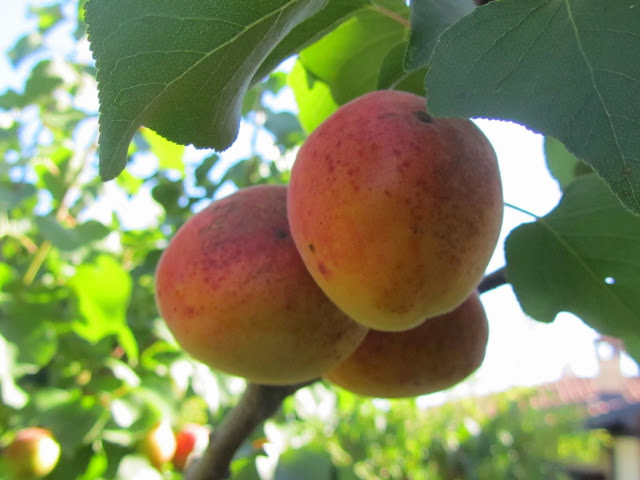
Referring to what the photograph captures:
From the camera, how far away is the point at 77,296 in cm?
139

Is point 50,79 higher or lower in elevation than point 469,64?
lower

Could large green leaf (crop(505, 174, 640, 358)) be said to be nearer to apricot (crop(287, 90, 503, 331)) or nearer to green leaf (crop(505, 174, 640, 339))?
green leaf (crop(505, 174, 640, 339))

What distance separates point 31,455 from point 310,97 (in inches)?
41.5

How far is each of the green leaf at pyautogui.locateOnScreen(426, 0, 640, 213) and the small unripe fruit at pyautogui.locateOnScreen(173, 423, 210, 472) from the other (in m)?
1.46

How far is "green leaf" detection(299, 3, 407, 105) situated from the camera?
2.60ft

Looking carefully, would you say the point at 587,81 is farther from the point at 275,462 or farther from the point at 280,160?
the point at 280,160

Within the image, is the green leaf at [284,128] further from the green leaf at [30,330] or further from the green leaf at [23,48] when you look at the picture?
the green leaf at [23,48]

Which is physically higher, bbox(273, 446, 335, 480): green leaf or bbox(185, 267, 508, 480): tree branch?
bbox(185, 267, 508, 480): tree branch

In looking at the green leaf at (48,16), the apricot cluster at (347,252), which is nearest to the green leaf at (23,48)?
the green leaf at (48,16)

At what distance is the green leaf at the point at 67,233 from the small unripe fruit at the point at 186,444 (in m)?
0.63

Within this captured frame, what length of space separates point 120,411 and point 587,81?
1140mm

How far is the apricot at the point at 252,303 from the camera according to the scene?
0.64 m

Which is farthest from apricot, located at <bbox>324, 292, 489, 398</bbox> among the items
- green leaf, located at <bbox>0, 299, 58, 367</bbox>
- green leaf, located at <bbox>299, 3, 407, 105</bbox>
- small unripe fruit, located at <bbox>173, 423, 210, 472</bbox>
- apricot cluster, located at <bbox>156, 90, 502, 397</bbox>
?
small unripe fruit, located at <bbox>173, 423, 210, 472</bbox>

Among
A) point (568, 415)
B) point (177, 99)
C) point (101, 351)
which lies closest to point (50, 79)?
point (101, 351)
